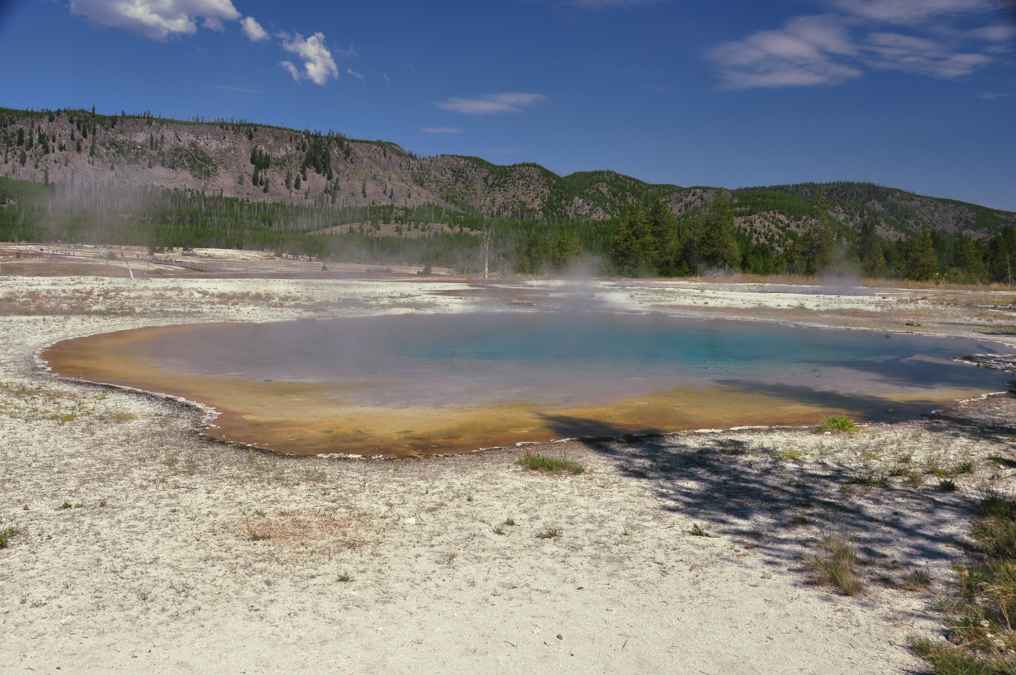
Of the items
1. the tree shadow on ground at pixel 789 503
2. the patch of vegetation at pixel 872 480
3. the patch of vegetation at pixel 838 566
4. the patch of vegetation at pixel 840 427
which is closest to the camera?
the patch of vegetation at pixel 838 566

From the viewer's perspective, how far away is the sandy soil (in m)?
5.56

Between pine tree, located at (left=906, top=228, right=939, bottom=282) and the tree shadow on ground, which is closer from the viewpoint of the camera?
the tree shadow on ground

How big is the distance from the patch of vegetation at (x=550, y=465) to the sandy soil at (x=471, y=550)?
0.81 ft

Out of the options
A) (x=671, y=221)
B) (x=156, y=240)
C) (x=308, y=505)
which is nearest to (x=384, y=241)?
(x=156, y=240)

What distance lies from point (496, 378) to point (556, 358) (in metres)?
4.48

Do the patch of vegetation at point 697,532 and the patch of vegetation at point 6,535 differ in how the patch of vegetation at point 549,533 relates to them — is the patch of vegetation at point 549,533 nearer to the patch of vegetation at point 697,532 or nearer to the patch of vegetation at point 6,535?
the patch of vegetation at point 697,532

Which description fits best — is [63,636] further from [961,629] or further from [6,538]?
[961,629]

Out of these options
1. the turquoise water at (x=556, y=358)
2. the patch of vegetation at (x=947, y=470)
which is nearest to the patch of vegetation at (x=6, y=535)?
the turquoise water at (x=556, y=358)

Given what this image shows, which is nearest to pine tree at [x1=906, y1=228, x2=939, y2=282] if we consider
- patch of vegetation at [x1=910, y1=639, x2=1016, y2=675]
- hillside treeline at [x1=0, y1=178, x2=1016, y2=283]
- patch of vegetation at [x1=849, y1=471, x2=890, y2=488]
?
hillside treeline at [x1=0, y1=178, x2=1016, y2=283]

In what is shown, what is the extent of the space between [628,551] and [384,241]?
534ft

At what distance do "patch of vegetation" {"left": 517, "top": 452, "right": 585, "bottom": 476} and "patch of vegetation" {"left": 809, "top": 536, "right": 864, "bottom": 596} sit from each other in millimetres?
3524

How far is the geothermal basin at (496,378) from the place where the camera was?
13391mm

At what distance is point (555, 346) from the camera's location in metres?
26.1

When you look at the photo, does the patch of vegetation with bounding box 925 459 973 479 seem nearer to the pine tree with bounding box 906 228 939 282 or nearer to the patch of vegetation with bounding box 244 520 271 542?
the patch of vegetation with bounding box 244 520 271 542
